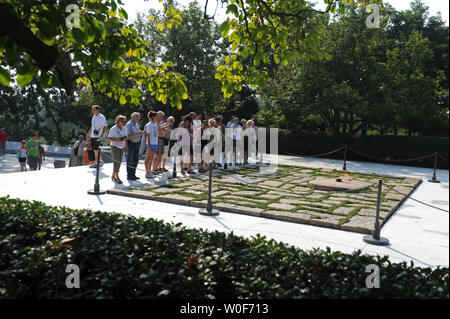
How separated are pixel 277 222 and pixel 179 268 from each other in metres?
Result: 4.27

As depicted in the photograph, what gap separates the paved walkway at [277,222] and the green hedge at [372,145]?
1088cm

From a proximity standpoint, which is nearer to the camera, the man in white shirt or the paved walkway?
the paved walkway

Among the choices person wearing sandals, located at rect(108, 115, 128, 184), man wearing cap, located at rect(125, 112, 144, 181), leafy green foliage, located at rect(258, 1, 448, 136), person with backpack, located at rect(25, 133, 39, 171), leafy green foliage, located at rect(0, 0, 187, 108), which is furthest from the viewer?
leafy green foliage, located at rect(258, 1, 448, 136)

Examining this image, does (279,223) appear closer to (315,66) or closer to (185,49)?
(315,66)

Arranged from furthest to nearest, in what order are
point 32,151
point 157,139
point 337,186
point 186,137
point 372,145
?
point 372,145 → point 32,151 → point 186,137 → point 157,139 → point 337,186

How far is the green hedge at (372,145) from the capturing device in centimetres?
2016

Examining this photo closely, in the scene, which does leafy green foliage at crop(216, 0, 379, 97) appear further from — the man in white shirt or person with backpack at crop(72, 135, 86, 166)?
person with backpack at crop(72, 135, 86, 166)

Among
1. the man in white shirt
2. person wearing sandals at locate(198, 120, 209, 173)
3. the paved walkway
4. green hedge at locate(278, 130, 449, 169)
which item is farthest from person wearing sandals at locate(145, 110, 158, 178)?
green hedge at locate(278, 130, 449, 169)

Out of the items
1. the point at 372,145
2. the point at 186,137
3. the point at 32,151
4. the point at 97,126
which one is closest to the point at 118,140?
the point at 97,126

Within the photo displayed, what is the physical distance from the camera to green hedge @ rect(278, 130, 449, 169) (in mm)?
20156

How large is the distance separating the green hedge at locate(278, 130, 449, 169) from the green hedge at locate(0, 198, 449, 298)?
16.2m

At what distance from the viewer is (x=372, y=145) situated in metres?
21.5

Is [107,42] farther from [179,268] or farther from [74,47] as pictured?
[179,268]

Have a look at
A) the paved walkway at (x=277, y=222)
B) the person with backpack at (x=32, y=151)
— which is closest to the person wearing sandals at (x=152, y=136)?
the paved walkway at (x=277, y=222)
